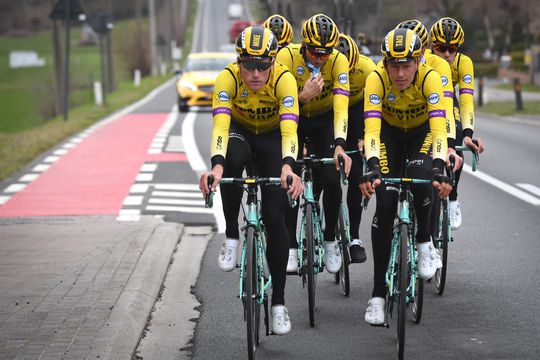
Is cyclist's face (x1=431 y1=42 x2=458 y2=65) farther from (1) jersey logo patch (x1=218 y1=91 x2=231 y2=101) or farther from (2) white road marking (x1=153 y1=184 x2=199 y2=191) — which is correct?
(2) white road marking (x1=153 y1=184 x2=199 y2=191)

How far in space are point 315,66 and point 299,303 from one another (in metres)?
1.67

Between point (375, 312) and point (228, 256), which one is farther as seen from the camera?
point (228, 256)

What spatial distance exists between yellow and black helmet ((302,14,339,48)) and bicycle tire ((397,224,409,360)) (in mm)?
1584

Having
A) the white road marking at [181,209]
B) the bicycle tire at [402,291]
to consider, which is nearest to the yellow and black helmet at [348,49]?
the bicycle tire at [402,291]

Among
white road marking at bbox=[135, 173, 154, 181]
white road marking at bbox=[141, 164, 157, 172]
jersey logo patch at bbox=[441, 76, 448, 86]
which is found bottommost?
white road marking at bbox=[141, 164, 157, 172]

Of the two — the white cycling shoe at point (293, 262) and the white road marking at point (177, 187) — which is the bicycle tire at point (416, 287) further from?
the white road marking at point (177, 187)

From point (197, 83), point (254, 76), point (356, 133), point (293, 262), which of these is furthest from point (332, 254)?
point (197, 83)

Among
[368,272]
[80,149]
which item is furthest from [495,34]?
[368,272]

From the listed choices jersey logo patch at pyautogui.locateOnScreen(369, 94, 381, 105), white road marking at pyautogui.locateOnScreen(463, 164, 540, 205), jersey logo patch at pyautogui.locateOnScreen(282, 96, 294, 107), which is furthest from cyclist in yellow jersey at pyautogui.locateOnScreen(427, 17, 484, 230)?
white road marking at pyautogui.locateOnScreen(463, 164, 540, 205)

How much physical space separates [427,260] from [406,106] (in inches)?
38.6

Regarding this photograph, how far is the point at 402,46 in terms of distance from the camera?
7.04 m

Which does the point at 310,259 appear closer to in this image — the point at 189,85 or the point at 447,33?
the point at 447,33

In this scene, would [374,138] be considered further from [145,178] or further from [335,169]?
[145,178]

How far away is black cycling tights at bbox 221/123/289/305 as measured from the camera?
7.14 metres
